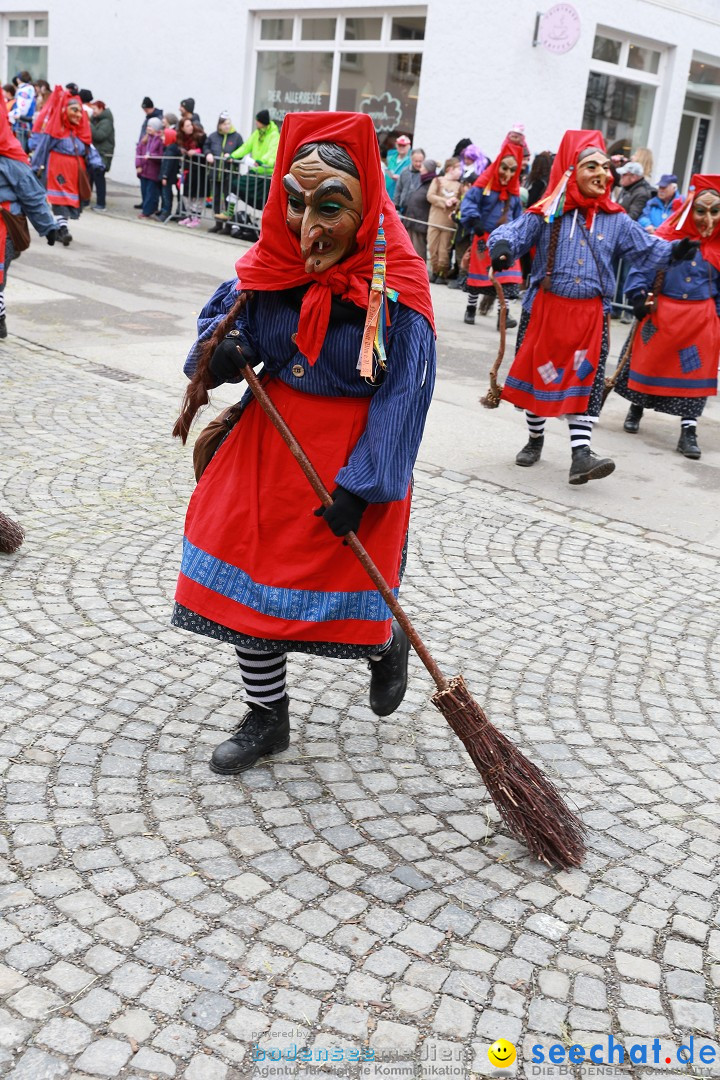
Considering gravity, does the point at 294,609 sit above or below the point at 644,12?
below

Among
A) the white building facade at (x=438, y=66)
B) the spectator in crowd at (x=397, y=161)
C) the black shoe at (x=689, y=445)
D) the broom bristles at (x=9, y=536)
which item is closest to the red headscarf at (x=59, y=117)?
the spectator in crowd at (x=397, y=161)

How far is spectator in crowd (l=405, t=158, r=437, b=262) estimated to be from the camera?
15039 millimetres

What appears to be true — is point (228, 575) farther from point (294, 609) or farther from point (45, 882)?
point (45, 882)

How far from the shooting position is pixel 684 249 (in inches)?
294

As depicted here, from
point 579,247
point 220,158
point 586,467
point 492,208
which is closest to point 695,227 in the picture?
point 579,247

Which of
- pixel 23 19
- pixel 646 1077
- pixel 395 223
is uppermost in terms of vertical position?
pixel 23 19

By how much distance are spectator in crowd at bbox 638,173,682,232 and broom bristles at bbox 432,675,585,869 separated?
36.4 feet

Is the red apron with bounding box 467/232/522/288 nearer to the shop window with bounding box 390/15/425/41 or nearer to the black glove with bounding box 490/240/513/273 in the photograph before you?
the black glove with bounding box 490/240/513/273

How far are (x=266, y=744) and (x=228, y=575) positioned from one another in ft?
2.02

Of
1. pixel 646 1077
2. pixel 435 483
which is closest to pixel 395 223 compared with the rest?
pixel 646 1077

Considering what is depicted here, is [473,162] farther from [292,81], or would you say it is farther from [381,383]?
[381,383]

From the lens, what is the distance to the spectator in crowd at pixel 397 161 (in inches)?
642

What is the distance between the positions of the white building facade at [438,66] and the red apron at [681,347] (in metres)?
9.36

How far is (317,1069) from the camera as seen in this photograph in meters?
2.33
